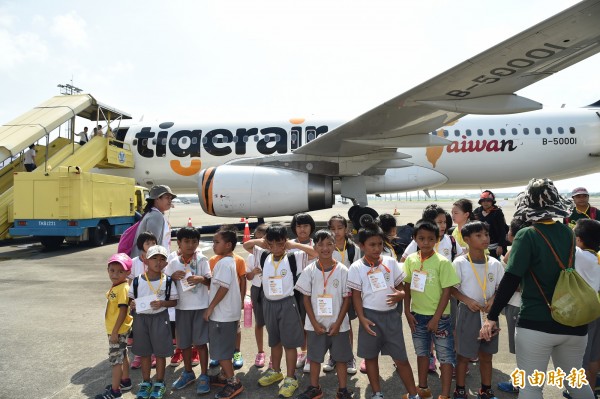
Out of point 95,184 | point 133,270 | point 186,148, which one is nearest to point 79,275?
point 95,184

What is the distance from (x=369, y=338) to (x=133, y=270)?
7.27 ft

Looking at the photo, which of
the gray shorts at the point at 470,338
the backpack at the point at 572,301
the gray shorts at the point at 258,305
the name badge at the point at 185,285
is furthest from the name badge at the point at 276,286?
the backpack at the point at 572,301

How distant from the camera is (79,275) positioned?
6.27 m

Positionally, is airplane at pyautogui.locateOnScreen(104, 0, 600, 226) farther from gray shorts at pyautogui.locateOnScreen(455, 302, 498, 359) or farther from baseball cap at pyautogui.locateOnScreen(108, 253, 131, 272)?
baseball cap at pyautogui.locateOnScreen(108, 253, 131, 272)

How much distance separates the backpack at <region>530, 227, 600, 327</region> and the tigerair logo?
920cm

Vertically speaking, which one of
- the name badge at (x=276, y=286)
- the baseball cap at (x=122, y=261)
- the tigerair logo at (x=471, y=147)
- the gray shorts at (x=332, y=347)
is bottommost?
the gray shorts at (x=332, y=347)

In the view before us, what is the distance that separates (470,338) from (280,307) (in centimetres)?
150

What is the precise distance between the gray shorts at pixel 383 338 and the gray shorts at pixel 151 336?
5.09 ft

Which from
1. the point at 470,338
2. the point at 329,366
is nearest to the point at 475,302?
the point at 470,338

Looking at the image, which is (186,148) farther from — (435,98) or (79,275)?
(435,98)

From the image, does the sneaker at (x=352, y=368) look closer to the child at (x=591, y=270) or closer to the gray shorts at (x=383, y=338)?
the gray shorts at (x=383, y=338)

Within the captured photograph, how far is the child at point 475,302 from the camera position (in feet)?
8.44

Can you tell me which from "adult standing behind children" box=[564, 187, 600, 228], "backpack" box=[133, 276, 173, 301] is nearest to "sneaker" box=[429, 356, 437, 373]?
"backpack" box=[133, 276, 173, 301]

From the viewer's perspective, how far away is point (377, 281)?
8.70ft
